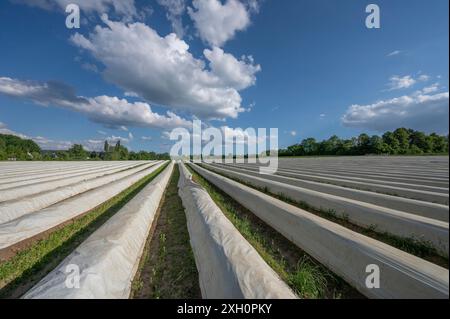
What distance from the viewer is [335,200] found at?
16.5 feet

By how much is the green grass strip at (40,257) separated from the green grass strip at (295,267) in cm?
349

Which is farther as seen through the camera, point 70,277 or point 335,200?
point 335,200

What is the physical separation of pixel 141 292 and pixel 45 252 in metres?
2.42

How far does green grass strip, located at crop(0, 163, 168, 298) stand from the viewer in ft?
9.73

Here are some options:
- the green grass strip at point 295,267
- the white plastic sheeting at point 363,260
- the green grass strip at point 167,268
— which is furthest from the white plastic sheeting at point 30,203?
the white plastic sheeting at point 363,260

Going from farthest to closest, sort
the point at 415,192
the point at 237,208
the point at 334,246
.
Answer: the point at 237,208 < the point at 415,192 < the point at 334,246

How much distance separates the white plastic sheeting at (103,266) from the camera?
222cm

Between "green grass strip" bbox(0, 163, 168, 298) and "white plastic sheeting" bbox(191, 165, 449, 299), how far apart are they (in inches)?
170

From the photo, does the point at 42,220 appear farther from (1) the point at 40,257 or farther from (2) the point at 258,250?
(2) the point at 258,250

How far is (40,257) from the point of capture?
11.9ft

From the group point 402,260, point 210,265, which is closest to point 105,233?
point 210,265

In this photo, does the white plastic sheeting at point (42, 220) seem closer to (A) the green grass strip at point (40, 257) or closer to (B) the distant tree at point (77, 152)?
(A) the green grass strip at point (40, 257)
